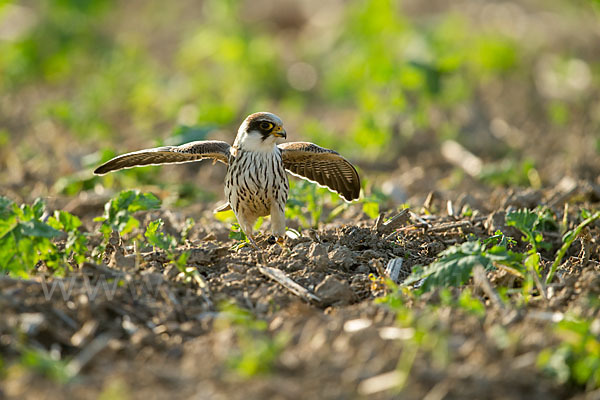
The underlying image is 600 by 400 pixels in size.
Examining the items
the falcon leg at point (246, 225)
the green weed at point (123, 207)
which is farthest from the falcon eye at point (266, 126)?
the green weed at point (123, 207)

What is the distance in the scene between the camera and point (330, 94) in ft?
42.8

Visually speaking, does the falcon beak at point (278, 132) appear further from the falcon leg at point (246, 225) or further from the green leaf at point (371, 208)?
the green leaf at point (371, 208)

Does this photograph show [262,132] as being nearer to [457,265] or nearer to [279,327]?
[457,265]

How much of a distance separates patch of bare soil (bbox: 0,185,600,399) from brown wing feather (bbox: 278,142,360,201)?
743mm

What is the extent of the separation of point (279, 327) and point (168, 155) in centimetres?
265

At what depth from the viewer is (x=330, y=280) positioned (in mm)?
5371

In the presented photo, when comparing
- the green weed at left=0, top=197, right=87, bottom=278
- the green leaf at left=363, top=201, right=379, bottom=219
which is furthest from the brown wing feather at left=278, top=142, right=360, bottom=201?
the green weed at left=0, top=197, right=87, bottom=278

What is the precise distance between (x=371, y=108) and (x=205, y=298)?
6.32 metres

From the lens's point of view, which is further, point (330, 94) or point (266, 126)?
point (330, 94)

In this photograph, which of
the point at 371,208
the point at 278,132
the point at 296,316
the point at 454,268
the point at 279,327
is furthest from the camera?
the point at 371,208

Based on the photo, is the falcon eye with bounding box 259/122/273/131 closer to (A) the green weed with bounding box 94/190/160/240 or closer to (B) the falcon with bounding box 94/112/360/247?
(B) the falcon with bounding box 94/112/360/247

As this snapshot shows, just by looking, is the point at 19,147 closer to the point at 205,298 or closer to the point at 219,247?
the point at 219,247

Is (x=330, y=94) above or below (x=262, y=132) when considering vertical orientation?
below

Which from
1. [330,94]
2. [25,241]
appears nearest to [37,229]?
[25,241]
